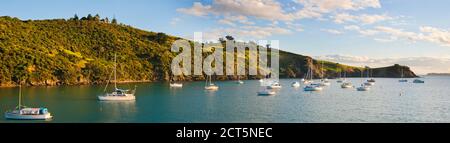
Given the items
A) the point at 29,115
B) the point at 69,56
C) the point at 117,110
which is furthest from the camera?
the point at 69,56

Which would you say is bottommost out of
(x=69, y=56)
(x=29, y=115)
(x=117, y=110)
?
(x=117, y=110)

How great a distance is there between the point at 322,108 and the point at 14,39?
11367 centimetres

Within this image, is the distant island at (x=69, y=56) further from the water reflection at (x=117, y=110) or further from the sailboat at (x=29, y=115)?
the sailboat at (x=29, y=115)

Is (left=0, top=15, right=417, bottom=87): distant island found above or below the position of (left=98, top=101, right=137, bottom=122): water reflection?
above

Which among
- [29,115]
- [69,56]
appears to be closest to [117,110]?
[29,115]

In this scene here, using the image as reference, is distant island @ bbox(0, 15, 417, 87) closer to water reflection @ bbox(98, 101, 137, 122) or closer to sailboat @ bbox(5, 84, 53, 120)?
water reflection @ bbox(98, 101, 137, 122)

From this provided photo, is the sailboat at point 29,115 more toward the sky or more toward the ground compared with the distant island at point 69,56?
more toward the ground

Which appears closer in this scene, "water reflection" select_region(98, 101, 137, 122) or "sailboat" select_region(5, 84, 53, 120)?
"sailboat" select_region(5, 84, 53, 120)

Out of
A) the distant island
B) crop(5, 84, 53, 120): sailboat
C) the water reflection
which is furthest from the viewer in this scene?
the distant island

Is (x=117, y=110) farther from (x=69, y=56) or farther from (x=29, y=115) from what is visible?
(x=69, y=56)

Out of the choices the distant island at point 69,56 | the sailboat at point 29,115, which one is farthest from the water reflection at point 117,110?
the distant island at point 69,56

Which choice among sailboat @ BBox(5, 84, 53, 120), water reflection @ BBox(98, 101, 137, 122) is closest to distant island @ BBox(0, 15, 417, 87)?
water reflection @ BBox(98, 101, 137, 122)

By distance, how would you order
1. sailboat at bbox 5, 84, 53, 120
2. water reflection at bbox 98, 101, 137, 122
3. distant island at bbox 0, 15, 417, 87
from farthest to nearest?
distant island at bbox 0, 15, 417, 87 → water reflection at bbox 98, 101, 137, 122 → sailboat at bbox 5, 84, 53, 120
